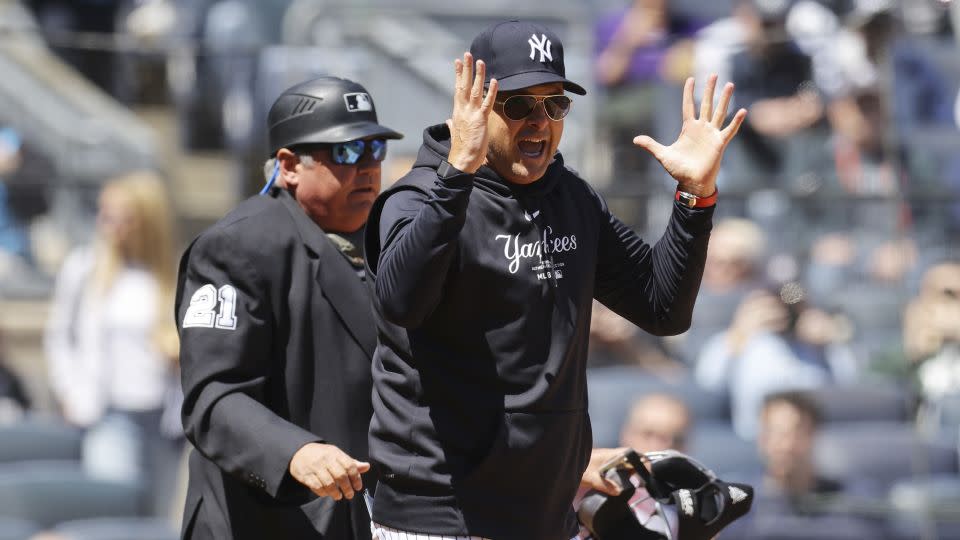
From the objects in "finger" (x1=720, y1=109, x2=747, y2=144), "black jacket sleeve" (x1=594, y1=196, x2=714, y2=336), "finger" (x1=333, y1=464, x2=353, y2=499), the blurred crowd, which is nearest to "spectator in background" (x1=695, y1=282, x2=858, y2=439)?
the blurred crowd

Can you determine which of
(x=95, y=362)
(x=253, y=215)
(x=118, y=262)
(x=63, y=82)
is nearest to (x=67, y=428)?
(x=95, y=362)

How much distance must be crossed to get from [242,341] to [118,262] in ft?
11.7

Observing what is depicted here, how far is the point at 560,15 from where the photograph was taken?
831 centimetres

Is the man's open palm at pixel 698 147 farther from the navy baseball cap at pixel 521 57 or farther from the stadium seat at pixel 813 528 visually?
the stadium seat at pixel 813 528

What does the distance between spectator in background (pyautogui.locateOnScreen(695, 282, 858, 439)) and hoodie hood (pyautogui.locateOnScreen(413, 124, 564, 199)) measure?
12.5 feet

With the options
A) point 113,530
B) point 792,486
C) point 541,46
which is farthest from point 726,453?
point 541,46

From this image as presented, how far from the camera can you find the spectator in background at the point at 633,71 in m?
7.34

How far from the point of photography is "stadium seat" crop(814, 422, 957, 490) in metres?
5.90

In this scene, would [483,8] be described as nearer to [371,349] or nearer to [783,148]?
[783,148]

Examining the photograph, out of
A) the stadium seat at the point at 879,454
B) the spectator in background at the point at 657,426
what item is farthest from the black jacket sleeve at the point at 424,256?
the stadium seat at the point at 879,454

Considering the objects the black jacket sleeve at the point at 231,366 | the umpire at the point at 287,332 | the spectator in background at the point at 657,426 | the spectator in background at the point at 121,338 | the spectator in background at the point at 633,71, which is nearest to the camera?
the black jacket sleeve at the point at 231,366

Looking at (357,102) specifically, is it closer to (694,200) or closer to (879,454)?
(694,200)

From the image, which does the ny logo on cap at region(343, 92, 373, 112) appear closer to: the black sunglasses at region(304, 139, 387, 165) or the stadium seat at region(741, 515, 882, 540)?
the black sunglasses at region(304, 139, 387, 165)

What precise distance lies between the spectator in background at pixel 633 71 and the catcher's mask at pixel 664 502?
3837 mm
